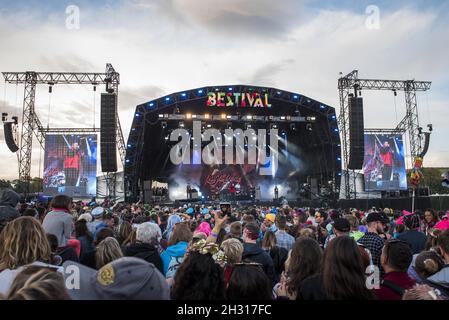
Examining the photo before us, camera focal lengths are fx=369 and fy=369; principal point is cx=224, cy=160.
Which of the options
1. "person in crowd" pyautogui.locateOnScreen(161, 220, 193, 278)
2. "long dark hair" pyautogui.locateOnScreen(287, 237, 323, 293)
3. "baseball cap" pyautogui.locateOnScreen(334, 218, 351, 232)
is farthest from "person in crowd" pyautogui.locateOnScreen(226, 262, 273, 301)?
"baseball cap" pyautogui.locateOnScreen(334, 218, 351, 232)

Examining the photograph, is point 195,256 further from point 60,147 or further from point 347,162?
point 60,147

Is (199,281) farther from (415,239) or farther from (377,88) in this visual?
(377,88)

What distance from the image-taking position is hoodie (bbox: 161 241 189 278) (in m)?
4.34

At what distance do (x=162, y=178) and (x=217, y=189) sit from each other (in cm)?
553

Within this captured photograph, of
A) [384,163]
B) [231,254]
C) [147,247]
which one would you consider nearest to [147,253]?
[147,247]

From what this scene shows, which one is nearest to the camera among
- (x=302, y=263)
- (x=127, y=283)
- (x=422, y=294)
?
(x=127, y=283)

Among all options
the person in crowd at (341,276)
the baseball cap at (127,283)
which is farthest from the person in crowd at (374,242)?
the baseball cap at (127,283)

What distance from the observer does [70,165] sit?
2709cm

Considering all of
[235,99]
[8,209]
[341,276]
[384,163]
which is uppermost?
[235,99]

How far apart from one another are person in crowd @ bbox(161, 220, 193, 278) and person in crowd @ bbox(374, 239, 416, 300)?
7.34ft

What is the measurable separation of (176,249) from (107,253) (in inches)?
38.0
